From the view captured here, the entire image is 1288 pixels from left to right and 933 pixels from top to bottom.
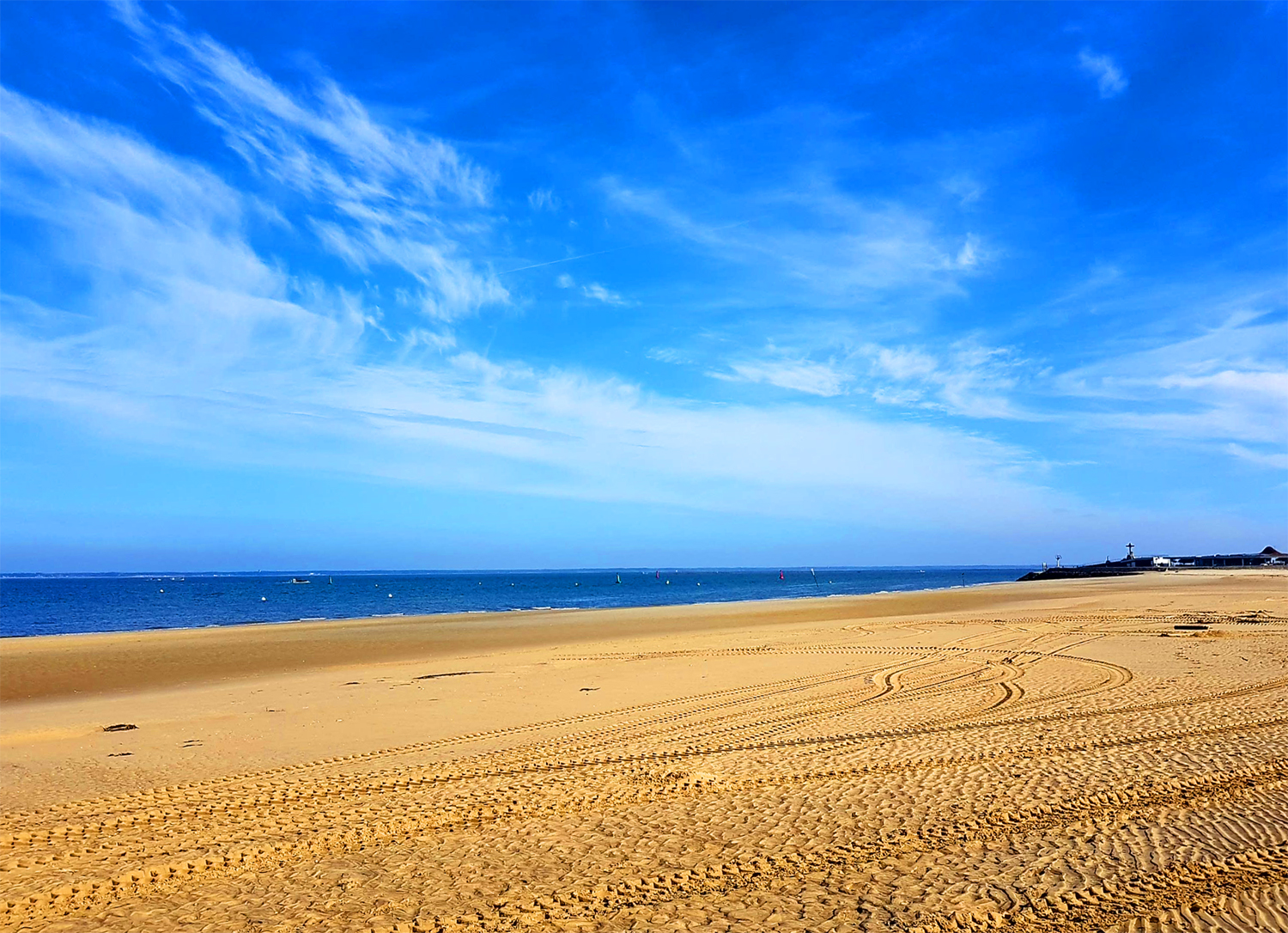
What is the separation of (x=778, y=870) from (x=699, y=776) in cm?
276

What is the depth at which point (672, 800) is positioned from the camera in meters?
8.52

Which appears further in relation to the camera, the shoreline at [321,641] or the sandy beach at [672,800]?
the shoreline at [321,641]

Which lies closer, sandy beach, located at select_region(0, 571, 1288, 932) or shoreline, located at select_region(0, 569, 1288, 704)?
sandy beach, located at select_region(0, 571, 1288, 932)

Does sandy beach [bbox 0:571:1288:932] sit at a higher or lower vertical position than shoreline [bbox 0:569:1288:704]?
higher

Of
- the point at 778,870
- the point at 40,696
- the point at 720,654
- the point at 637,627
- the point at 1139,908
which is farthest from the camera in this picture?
the point at 637,627

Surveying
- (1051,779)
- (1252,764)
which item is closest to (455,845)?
(1051,779)

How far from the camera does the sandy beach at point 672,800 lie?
240 inches

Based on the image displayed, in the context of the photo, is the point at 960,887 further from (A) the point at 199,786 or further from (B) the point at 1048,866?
(A) the point at 199,786

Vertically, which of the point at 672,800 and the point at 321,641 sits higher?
the point at 672,800

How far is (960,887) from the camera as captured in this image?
620 centimetres

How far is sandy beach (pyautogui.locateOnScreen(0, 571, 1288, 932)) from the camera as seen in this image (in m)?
6.09

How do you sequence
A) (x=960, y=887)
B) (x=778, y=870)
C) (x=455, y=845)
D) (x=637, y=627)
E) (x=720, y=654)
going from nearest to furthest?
(x=960, y=887) → (x=778, y=870) → (x=455, y=845) → (x=720, y=654) → (x=637, y=627)

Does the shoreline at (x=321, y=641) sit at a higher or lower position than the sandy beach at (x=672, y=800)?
lower

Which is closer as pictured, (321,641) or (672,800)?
(672,800)
